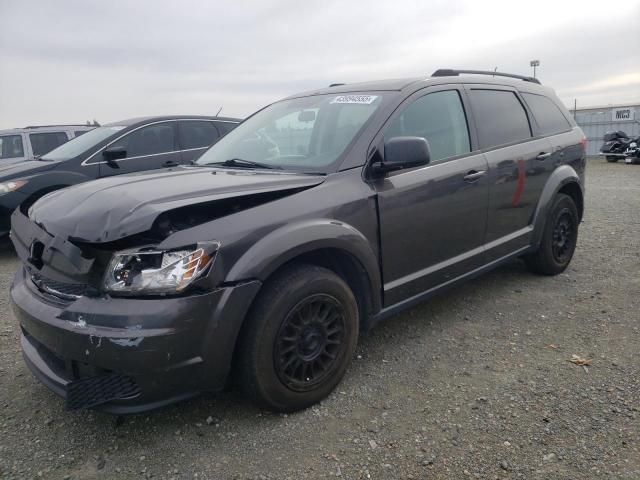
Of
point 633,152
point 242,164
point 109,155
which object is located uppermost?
point 109,155

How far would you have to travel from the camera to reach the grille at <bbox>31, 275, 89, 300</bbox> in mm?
2242

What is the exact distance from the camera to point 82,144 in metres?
6.56

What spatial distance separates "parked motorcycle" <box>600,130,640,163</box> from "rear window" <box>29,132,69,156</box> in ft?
54.0

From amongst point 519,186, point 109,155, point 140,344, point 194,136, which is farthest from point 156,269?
point 194,136

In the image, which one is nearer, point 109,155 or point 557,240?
point 557,240

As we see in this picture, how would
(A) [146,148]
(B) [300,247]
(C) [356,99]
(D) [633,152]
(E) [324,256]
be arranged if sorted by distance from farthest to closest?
(D) [633,152] → (A) [146,148] → (C) [356,99] → (E) [324,256] → (B) [300,247]

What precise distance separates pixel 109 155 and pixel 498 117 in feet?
12.8

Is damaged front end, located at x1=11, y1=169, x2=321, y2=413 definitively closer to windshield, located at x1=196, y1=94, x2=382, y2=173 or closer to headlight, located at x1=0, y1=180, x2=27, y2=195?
windshield, located at x1=196, y1=94, x2=382, y2=173

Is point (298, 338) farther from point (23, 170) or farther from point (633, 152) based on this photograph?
point (633, 152)

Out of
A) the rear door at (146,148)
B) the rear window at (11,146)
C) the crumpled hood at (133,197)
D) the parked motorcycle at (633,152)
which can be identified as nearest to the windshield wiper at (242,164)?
the crumpled hood at (133,197)

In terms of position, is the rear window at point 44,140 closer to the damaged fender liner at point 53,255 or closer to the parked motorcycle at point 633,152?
the damaged fender liner at point 53,255

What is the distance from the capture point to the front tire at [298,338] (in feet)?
7.65

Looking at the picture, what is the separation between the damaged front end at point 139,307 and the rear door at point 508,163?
2.19m

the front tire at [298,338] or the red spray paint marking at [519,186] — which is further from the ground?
the red spray paint marking at [519,186]
